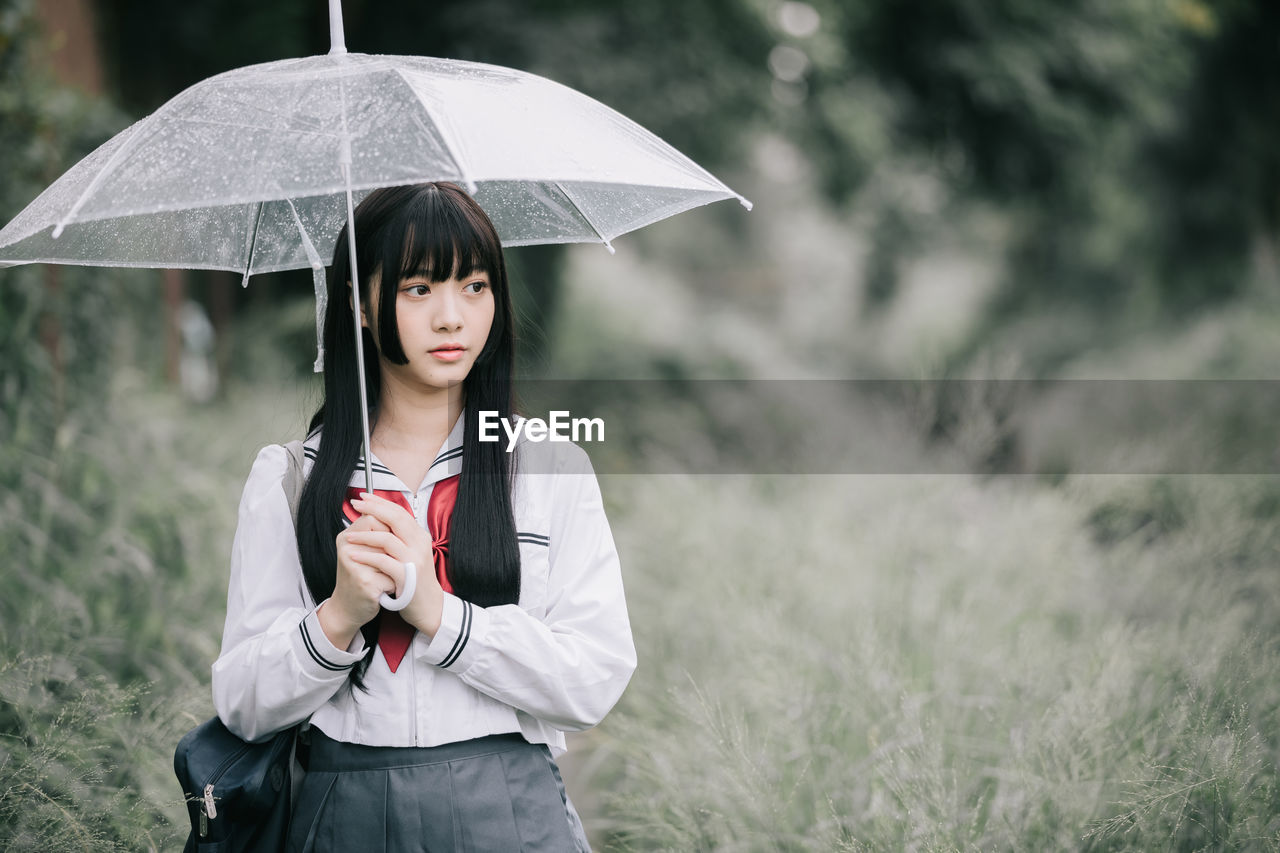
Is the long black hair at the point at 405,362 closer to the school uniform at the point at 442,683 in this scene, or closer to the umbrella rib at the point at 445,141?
the school uniform at the point at 442,683

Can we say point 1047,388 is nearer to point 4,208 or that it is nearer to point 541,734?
point 4,208

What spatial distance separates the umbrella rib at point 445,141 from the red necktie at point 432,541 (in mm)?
564

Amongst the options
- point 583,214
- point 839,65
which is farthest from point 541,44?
point 583,214

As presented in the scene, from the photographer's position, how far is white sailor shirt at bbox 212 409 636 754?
1.94 metres

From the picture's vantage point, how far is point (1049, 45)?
35.7 ft

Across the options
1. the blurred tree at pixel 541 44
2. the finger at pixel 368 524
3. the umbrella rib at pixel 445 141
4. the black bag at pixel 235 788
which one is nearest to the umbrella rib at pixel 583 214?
the umbrella rib at pixel 445 141

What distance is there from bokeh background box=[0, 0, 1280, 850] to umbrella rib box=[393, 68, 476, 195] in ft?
2.12

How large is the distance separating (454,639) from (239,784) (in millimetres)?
471

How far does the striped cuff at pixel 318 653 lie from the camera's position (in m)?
1.89

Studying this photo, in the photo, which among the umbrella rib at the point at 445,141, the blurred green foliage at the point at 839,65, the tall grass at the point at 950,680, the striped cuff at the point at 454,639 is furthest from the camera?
the blurred green foliage at the point at 839,65

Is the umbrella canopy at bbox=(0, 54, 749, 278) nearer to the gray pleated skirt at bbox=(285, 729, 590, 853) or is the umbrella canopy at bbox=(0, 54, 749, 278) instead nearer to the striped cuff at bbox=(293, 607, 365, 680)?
the striped cuff at bbox=(293, 607, 365, 680)

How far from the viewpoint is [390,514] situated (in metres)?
1.90

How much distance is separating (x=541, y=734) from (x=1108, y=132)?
11.6m

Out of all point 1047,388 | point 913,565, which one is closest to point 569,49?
point 913,565
